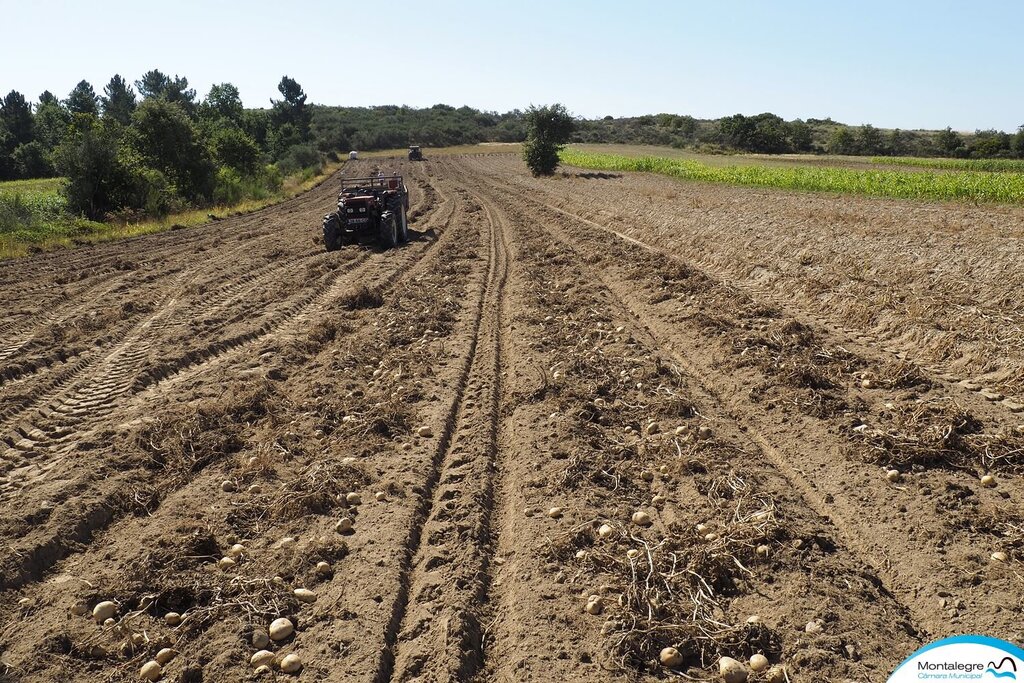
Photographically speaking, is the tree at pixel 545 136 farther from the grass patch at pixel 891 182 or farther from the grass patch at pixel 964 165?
the grass patch at pixel 964 165

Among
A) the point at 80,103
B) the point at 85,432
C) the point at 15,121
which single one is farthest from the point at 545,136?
the point at 80,103

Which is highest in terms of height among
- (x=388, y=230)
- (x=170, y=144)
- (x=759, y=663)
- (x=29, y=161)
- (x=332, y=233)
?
(x=170, y=144)

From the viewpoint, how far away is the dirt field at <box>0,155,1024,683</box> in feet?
14.3

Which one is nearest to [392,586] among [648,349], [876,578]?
[876,578]

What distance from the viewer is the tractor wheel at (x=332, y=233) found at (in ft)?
60.6

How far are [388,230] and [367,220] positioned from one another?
0.94m

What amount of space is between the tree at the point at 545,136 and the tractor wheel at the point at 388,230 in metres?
29.9

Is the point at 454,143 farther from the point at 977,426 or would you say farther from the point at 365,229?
the point at 977,426

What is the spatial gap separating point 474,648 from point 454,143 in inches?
3927

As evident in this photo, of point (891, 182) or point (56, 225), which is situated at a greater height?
point (891, 182)

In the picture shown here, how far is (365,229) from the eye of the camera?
19062 mm

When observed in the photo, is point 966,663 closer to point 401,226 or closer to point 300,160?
point 401,226

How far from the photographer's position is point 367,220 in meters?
19.0

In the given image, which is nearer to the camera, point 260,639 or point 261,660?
point 261,660
